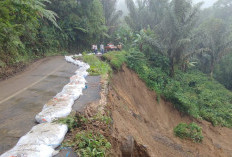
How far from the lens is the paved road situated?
11.3 ft

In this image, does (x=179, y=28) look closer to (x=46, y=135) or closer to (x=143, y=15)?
(x=143, y=15)

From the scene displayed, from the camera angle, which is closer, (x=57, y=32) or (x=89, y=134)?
(x=89, y=134)

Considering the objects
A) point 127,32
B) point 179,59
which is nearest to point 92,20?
point 127,32

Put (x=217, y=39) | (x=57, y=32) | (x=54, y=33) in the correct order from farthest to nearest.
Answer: (x=217, y=39) < (x=57, y=32) < (x=54, y=33)

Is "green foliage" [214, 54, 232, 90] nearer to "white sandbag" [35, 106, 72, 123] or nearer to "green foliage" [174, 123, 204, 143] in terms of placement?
"green foliage" [174, 123, 204, 143]

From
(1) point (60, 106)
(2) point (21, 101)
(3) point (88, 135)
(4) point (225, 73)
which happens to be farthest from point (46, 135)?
(4) point (225, 73)

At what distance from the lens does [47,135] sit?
2.85 metres

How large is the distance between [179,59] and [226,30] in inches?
397

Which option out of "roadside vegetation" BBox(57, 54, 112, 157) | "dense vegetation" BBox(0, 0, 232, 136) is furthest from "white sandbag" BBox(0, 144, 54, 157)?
"dense vegetation" BBox(0, 0, 232, 136)

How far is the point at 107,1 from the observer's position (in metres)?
28.3

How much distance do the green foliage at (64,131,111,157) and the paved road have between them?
1.18m

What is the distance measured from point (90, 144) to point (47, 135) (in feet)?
2.35

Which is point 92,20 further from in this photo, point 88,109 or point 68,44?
point 88,109

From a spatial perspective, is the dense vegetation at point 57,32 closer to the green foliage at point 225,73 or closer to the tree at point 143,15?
the tree at point 143,15
